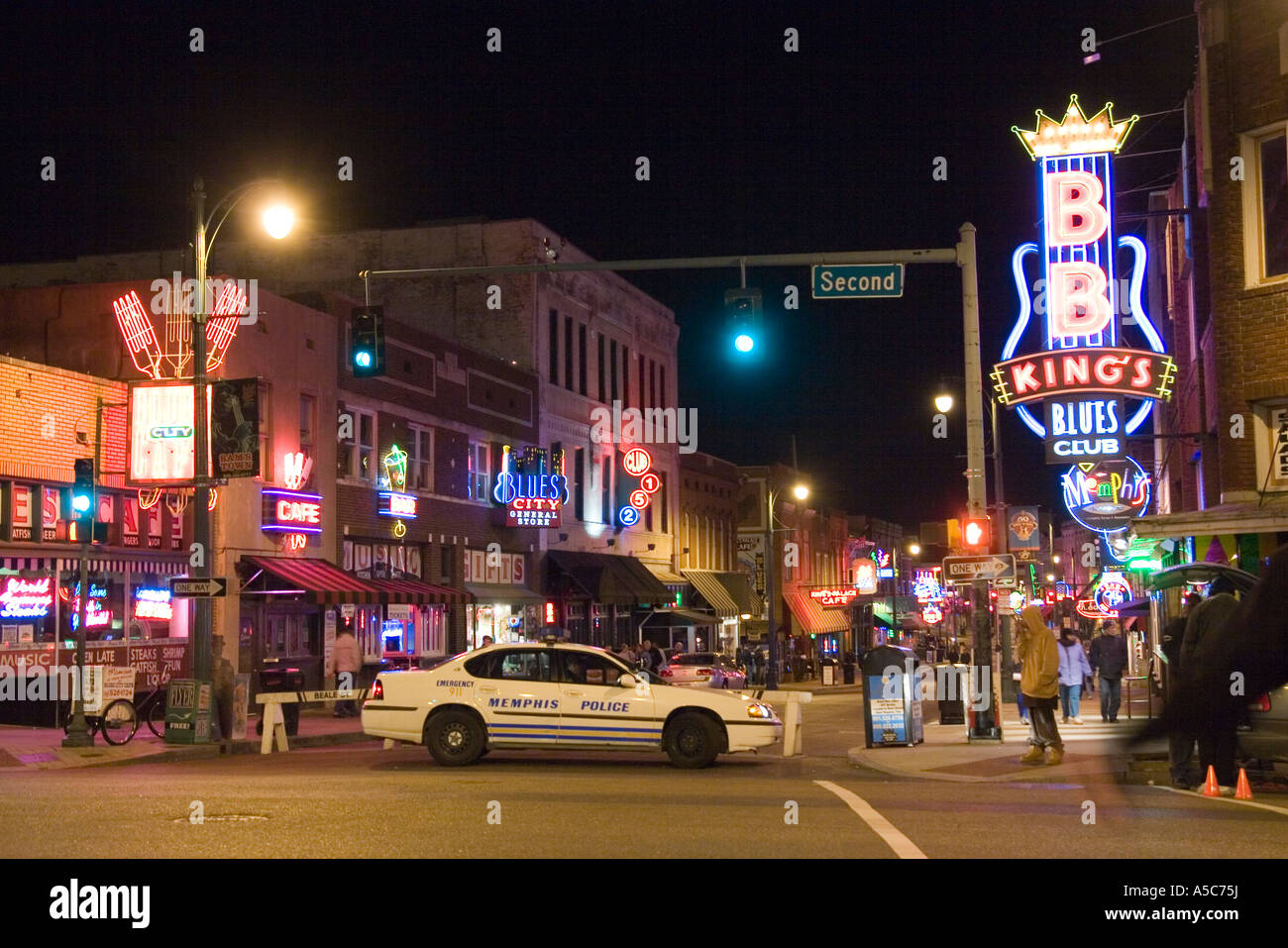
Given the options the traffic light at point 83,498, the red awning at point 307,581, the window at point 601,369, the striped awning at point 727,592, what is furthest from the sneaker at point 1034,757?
the striped awning at point 727,592

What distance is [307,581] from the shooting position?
27.8 metres

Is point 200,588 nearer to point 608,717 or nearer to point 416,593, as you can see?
point 608,717

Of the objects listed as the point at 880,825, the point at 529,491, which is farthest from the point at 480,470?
the point at 880,825

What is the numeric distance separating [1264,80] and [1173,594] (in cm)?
770

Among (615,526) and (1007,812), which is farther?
(615,526)

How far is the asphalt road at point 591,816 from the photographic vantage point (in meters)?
9.44

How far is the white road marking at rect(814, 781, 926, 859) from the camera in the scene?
9.37 metres

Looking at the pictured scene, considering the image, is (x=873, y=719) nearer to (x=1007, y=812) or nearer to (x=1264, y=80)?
(x=1007, y=812)

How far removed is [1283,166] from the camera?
19469 millimetres

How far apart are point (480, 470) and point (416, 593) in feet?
20.8
